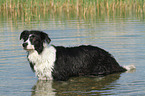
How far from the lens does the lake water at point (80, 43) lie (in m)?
8.60

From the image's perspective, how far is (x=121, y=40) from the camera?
47.6 feet

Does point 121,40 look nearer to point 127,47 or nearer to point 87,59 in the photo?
point 127,47

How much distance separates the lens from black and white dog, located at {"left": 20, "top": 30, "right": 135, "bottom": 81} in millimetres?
8977

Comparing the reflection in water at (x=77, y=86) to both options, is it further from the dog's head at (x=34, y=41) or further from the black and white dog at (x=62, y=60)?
the dog's head at (x=34, y=41)

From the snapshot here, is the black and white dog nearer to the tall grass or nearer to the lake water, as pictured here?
the lake water

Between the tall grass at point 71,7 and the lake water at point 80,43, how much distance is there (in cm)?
234

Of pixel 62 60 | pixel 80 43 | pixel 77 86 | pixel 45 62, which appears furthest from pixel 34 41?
pixel 80 43

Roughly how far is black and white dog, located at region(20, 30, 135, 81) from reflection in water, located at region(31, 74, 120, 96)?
0.22 m

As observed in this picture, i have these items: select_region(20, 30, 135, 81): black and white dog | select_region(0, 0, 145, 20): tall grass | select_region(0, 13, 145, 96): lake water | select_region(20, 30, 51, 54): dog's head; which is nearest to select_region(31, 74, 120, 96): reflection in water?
select_region(0, 13, 145, 96): lake water

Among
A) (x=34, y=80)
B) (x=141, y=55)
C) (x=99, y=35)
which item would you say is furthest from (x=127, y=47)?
(x=34, y=80)

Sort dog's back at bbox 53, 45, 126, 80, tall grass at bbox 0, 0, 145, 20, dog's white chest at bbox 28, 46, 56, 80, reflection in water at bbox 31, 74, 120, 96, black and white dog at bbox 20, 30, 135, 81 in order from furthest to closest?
tall grass at bbox 0, 0, 145, 20
dog's back at bbox 53, 45, 126, 80
dog's white chest at bbox 28, 46, 56, 80
black and white dog at bbox 20, 30, 135, 81
reflection in water at bbox 31, 74, 120, 96

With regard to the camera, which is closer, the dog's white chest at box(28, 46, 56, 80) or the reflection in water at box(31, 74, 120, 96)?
the reflection in water at box(31, 74, 120, 96)

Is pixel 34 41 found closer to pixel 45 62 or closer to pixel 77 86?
pixel 45 62

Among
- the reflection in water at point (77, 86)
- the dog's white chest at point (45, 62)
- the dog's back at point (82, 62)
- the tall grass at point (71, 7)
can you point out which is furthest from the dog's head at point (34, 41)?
the tall grass at point (71, 7)
